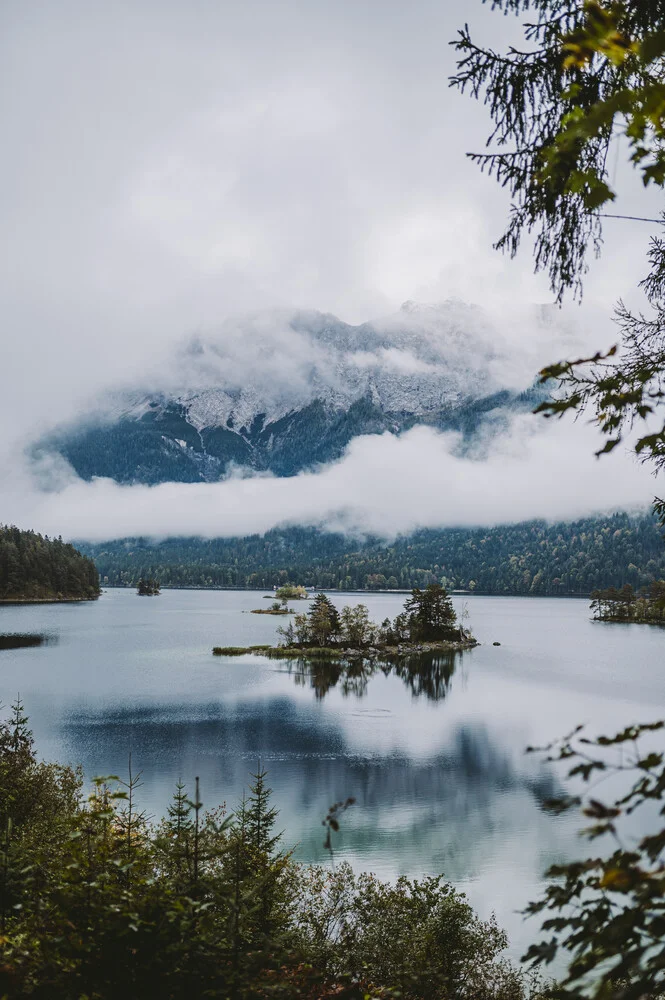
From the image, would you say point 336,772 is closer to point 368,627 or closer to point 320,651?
point 320,651

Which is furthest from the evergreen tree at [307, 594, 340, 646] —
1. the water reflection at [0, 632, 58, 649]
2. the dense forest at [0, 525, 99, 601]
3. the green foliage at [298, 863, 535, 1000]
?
the dense forest at [0, 525, 99, 601]

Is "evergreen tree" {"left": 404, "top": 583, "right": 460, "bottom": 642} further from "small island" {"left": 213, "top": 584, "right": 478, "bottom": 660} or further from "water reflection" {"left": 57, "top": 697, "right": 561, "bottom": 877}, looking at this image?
"water reflection" {"left": 57, "top": 697, "right": 561, "bottom": 877}

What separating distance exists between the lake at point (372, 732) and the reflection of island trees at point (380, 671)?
400 millimetres

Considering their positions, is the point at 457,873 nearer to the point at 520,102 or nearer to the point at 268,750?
the point at 268,750

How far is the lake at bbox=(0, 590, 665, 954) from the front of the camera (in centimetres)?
2589

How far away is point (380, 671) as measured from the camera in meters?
73.8

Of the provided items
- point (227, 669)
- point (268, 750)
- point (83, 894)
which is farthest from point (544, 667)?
point (83, 894)

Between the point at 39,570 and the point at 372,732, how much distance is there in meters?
146

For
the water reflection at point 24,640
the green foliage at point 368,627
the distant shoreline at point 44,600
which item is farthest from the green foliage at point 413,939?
the distant shoreline at point 44,600

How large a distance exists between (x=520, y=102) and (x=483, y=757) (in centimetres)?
3996

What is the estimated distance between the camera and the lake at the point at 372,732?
84.9ft

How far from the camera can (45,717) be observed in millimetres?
45000

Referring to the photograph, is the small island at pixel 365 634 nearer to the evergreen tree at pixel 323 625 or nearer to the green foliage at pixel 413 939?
the evergreen tree at pixel 323 625

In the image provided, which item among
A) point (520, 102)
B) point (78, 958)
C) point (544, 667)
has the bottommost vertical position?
→ point (544, 667)
